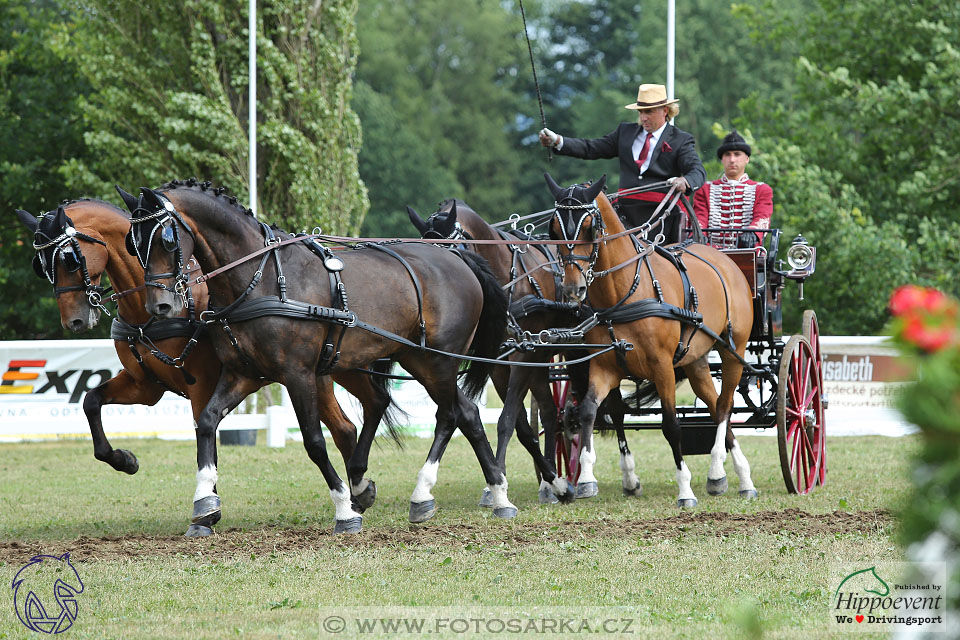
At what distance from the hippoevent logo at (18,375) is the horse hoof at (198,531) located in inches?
293

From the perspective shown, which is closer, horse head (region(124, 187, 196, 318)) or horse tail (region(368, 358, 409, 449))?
horse head (region(124, 187, 196, 318))

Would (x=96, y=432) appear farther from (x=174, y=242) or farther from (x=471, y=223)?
(x=471, y=223)

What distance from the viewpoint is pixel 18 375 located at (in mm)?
13414

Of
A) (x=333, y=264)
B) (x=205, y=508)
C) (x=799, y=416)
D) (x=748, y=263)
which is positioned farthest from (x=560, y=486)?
(x=205, y=508)

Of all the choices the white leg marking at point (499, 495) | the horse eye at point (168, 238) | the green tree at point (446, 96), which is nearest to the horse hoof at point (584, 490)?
the white leg marking at point (499, 495)

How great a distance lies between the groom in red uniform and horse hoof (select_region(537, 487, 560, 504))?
2.48m

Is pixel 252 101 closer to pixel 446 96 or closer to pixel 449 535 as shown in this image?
pixel 449 535

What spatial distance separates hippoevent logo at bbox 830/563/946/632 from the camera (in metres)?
2.34

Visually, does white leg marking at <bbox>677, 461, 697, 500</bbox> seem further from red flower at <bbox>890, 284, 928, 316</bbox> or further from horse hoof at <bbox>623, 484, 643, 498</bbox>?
red flower at <bbox>890, 284, 928, 316</bbox>

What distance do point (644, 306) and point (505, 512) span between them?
1682 mm

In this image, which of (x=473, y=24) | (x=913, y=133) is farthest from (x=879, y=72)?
(x=473, y=24)

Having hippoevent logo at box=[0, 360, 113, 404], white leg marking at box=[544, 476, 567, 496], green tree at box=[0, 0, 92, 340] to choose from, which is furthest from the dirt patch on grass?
green tree at box=[0, 0, 92, 340]

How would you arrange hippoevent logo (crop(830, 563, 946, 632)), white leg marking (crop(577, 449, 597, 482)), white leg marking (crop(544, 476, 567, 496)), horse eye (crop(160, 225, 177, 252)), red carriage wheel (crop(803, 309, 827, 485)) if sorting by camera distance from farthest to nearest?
red carriage wheel (crop(803, 309, 827, 485))
white leg marking (crop(544, 476, 567, 496))
white leg marking (crop(577, 449, 597, 482))
horse eye (crop(160, 225, 177, 252))
hippoevent logo (crop(830, 563, 946, 632))

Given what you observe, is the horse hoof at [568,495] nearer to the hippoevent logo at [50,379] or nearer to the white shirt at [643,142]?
the white shirt at [643,142]
